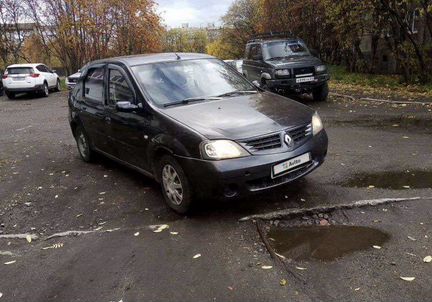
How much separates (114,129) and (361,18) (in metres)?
13.1

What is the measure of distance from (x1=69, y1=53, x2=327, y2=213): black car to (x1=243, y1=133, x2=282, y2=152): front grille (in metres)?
0.01

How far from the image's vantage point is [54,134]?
1062 cm

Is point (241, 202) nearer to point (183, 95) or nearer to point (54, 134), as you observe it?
point (183, 95)

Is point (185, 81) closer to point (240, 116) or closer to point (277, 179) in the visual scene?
point (240, 116)

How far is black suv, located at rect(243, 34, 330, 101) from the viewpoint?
11.9 m

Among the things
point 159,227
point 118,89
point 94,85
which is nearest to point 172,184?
point 159,227

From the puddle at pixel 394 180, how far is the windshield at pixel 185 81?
6.19ft

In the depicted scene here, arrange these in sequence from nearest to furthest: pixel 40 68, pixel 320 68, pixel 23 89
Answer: pixel 320 68 → pixel 23 89 → pixel 40 68

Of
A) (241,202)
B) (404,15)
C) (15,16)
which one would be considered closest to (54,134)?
(241,202)

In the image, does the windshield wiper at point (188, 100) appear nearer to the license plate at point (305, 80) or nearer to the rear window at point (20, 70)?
the license plate at point (305, 80)

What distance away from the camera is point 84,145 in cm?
739

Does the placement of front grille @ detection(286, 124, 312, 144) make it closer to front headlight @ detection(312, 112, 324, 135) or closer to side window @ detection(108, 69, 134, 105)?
front headlight @ detection(312, 112, 324, 135)

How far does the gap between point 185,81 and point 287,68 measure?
22.5 feet

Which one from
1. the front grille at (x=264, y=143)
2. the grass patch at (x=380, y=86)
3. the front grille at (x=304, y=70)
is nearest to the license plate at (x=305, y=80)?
the front grille at (x=304, y=70)
